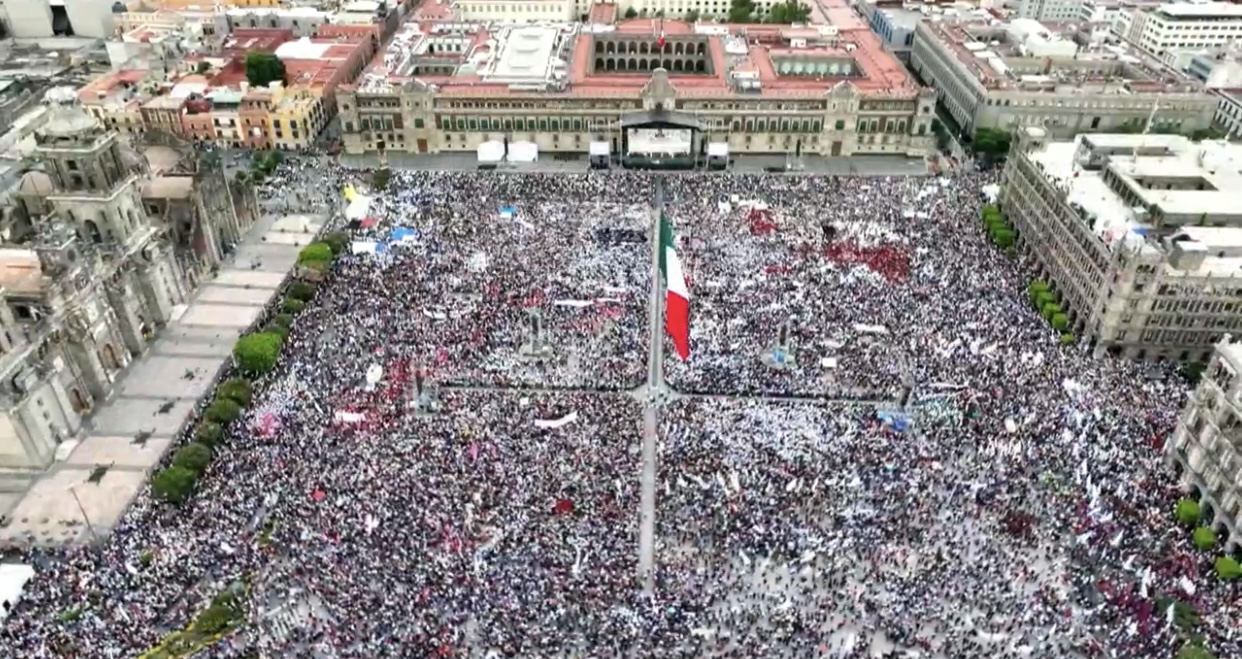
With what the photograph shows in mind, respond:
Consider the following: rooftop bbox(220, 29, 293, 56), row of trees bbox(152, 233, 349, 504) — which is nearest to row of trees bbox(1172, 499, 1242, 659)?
row of trees bbox(152, 233, 349, 504)

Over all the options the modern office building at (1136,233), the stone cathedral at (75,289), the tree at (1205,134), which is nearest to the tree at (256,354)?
the stone cathedral at (75,289)

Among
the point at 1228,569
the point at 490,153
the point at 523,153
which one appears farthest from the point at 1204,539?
the point at 490,153

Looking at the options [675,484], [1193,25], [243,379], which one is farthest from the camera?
[1193,25]

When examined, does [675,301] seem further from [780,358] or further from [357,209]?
[357,209]

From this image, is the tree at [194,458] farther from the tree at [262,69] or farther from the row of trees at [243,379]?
the tree at [262,69]

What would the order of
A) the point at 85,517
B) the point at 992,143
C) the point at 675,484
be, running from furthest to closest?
the point at 992,143 → the point at 675,484 → the point at 85,517

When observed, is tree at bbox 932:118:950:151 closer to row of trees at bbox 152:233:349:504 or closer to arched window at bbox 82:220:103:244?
row of trees at bbox 152:233:349:504

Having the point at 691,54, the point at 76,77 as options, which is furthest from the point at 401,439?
the point at 76,77
